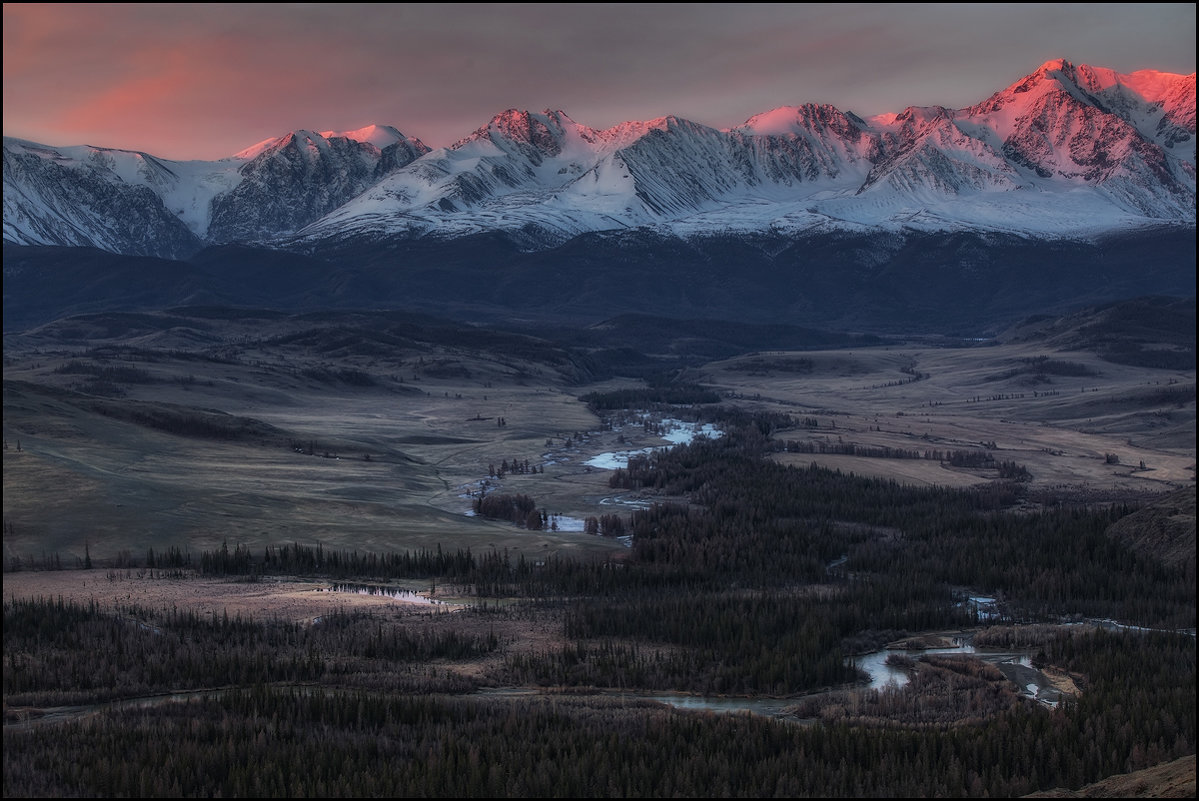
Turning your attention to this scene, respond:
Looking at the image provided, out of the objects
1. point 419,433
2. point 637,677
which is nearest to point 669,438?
point 419,433

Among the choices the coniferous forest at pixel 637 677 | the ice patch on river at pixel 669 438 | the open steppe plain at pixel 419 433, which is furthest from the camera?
the ice patch on river at pixel 669 438

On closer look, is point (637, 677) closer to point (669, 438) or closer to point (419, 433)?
point (419, 433)

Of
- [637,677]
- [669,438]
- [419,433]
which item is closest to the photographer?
[637,677]

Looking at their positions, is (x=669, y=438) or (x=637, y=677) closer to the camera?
(x=637, y=677)

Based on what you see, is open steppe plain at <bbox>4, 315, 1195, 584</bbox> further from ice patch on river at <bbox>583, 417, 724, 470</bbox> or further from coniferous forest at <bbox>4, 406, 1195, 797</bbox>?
coniferous forest at <bbox>4, 406, 1195, 797</bbox>

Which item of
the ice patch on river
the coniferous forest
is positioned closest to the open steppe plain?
the ice patch on river

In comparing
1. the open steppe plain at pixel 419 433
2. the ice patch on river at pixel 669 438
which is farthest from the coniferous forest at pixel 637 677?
the ice patch on river at pixel 669 438

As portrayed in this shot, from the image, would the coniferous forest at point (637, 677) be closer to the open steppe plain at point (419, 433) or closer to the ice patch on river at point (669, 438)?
the open steppe plain at point (419, 433)

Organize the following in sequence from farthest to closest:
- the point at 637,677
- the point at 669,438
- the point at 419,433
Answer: the point at 669,438 < the point at 419,433 < the point at 637,677

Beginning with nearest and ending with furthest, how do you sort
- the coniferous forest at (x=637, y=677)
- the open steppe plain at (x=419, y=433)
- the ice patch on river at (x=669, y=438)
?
the coniferous forest at (x=637, y=677), the open steppe plain at (x=419, y=433), the ice patch on river at (x=669, y=438)
